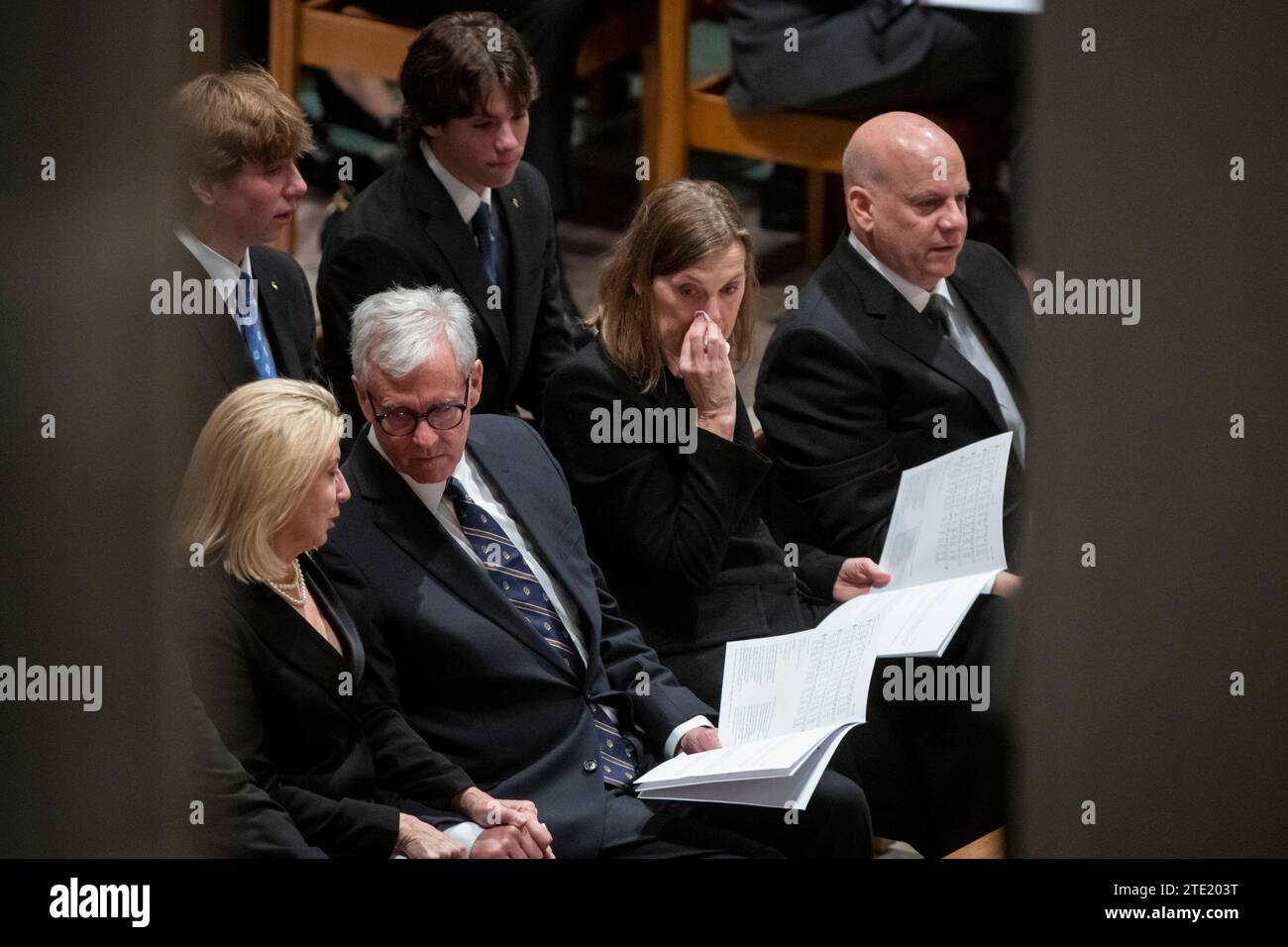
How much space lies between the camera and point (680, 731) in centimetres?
311

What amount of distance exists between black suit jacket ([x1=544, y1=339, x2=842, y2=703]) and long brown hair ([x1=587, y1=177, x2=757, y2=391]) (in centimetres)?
4

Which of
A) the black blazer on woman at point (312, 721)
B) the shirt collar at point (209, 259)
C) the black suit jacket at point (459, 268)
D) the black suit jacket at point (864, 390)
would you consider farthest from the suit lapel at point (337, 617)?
the black suit jacket at point (864, 390)

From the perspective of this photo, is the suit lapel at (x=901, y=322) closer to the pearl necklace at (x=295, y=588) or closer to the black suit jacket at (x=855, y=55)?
the black suit jacket at (x=855, y=55)

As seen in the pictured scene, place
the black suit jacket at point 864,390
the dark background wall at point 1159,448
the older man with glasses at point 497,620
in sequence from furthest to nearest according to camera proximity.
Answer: the black suit jacket at point 864,390, the older man with glasses at point 497,620, the dark background wall at point 1159,448

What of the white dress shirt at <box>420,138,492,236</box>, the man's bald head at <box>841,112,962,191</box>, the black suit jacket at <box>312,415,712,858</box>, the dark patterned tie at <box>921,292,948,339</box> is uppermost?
the man's bald head at <box>841,112,962,191</box>

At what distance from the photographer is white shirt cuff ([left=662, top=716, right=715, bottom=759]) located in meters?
3.11

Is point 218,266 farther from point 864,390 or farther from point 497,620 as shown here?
point 864,390

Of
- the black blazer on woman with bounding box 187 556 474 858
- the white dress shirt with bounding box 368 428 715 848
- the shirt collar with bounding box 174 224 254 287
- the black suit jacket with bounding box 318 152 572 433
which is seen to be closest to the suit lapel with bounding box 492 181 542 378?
the black suit jacket with bounding box 318 152 572 433

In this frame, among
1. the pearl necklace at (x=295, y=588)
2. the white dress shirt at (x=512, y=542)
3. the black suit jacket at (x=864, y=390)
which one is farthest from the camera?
the black suit jacket at (x=864, y=390)

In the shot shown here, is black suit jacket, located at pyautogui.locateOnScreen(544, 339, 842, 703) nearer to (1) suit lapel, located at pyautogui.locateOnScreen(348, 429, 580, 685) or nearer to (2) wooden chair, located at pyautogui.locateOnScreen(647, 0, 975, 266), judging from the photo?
(1) suit lapel, located at pyautogui.locateOnScreen(348, 429, 580, 685)

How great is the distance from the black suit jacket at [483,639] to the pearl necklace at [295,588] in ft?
0.19

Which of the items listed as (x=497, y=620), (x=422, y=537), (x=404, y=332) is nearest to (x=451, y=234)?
(x=404, y=332)

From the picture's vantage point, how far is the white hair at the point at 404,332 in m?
2.90

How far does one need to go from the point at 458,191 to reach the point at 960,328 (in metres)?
0.91
